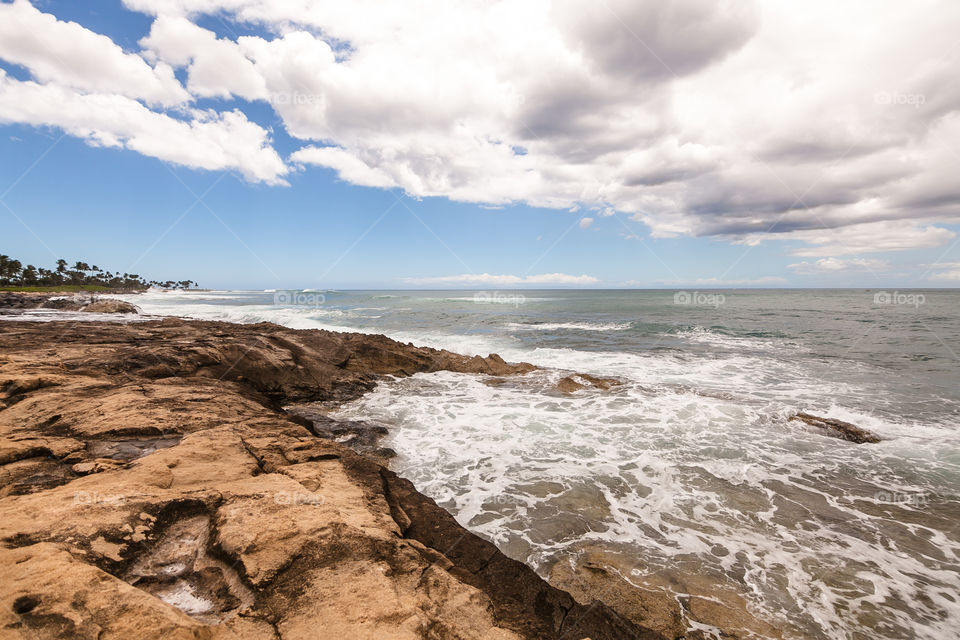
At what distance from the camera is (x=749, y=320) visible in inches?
1444

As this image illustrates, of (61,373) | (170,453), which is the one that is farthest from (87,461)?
(61,373)

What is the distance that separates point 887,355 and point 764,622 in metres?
23.3

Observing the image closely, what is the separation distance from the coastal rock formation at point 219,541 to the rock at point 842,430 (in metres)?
9.07

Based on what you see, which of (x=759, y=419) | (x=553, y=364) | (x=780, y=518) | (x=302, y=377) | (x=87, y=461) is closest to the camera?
(x=87, y=461)

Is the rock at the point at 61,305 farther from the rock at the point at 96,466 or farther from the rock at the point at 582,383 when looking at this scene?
the rock at the point at 582,383

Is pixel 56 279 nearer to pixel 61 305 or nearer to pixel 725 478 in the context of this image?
pixel 61 305

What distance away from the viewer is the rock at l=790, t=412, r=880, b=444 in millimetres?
9188

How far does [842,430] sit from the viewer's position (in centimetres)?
947

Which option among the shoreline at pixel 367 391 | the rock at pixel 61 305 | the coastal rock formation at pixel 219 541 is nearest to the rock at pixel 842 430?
the shoreline at pixel 367 391

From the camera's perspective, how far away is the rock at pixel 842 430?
9.19 meters

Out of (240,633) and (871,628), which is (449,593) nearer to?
(240,633)

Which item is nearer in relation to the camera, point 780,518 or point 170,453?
point 170,453

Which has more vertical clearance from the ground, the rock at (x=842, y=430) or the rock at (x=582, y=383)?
the rock at (x=582, y=383)

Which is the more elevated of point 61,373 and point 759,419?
point 61,373
